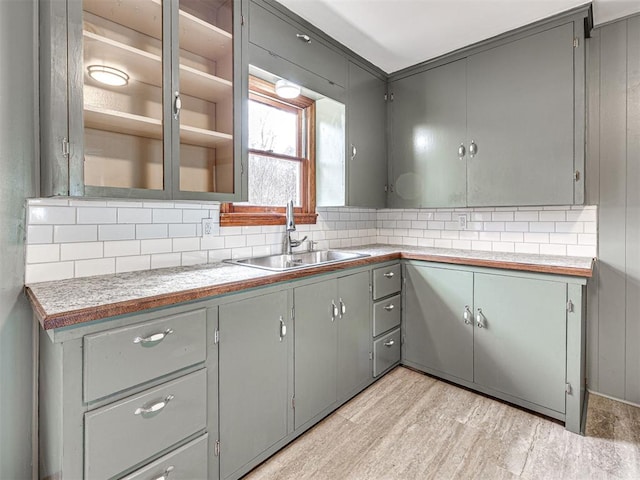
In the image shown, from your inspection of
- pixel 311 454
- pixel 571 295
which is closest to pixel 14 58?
pixel 311 454

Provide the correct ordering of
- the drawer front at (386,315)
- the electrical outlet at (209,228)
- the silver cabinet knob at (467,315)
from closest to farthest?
the electrical outlet at (209,228), the silver cabinet knob at (467,315), the drawer front at (386,315)

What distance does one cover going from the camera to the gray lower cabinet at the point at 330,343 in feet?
6.06

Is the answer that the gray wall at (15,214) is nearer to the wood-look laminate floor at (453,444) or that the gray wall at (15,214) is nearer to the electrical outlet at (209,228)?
the electrical outlet at (209,228)

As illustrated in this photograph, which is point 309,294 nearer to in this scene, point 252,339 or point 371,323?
point 252,339

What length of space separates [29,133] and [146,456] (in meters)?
1.33

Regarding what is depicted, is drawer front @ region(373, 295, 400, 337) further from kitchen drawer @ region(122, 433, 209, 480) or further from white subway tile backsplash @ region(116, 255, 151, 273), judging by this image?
white subway tile backsplash @ region(116, 255, 151, 273)

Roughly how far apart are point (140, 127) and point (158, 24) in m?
0.46

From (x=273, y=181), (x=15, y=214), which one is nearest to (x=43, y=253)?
(x=15, y=214)

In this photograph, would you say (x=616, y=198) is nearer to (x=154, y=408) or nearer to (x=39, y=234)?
(x=154, y=408)

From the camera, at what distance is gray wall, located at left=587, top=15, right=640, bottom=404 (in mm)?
2170

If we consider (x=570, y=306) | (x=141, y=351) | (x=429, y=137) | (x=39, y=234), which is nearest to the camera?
(x=141, y=351)

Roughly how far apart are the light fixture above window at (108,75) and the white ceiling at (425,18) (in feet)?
3.49

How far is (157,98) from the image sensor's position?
4.89ft

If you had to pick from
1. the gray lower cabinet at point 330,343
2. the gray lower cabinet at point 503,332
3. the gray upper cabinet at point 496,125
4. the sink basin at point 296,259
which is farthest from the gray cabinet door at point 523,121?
the gray lower cabinet at point 330,343
